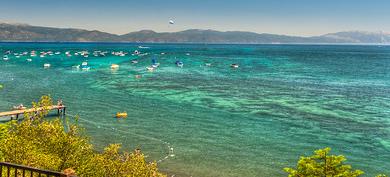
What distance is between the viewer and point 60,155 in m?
26.6

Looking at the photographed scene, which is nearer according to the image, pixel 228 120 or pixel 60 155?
pixel 60 155

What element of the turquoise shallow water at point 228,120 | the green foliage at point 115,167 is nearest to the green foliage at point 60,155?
the green foliage at point 115,167

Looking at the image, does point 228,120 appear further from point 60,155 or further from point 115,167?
point 115,167

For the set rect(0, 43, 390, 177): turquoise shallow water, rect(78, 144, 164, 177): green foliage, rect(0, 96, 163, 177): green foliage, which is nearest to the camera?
rect(0, 96, 163, 177): green foliage

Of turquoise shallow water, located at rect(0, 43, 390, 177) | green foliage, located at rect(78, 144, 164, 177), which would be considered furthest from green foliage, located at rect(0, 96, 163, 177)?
turquoise shallow water, located at rect(0, 43, 390, 177)

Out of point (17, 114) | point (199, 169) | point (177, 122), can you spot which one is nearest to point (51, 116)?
point (17, 114)

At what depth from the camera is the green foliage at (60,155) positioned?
2362 centimetres

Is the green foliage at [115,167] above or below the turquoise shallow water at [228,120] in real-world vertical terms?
above

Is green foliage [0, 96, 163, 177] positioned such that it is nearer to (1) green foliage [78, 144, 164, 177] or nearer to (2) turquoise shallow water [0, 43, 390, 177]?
(1) green foliage [78, 144, 164, 177]

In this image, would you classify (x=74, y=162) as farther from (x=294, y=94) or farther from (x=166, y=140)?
(x=294, y=94)

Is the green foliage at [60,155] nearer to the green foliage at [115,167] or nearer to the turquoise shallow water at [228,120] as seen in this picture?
the green foliage at [115,167]

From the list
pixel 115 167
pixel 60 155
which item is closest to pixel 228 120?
pixel 60 155

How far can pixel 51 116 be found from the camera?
63.2 meters

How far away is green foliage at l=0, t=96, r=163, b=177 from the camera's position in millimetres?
23625
